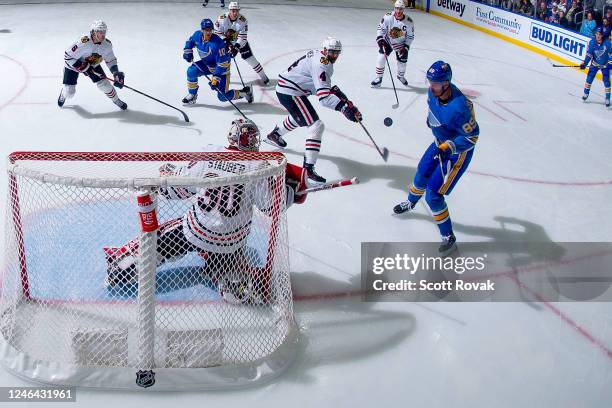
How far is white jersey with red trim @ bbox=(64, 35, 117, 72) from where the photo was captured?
6078mm

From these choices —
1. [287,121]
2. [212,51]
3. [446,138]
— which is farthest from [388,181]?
[212,51]

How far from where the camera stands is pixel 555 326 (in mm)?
3346

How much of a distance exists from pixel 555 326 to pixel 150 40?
803 cm

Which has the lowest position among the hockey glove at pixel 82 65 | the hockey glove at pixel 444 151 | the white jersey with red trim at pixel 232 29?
the hockey glove at pixel 82 65

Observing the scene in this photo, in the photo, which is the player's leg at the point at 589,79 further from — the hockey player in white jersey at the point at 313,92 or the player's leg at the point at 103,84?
the player's leg at the point at 103,84

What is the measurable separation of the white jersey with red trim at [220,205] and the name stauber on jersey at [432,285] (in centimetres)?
96

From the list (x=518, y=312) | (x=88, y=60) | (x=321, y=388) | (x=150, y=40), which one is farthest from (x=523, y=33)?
(x=321, y=388)

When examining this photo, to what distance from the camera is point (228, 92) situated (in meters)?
6.72

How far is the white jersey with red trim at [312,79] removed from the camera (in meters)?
4.84

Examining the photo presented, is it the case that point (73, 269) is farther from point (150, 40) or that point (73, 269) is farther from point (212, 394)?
point (150, 40)

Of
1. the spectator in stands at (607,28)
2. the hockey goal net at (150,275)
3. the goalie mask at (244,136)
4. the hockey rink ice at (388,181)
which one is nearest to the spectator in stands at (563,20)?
the hockey rink ice at (388,181)

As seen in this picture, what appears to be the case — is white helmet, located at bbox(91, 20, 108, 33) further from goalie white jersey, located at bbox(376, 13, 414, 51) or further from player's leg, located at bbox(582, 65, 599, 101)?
player's leg, located at bbox(582, 65, 599, 101)
